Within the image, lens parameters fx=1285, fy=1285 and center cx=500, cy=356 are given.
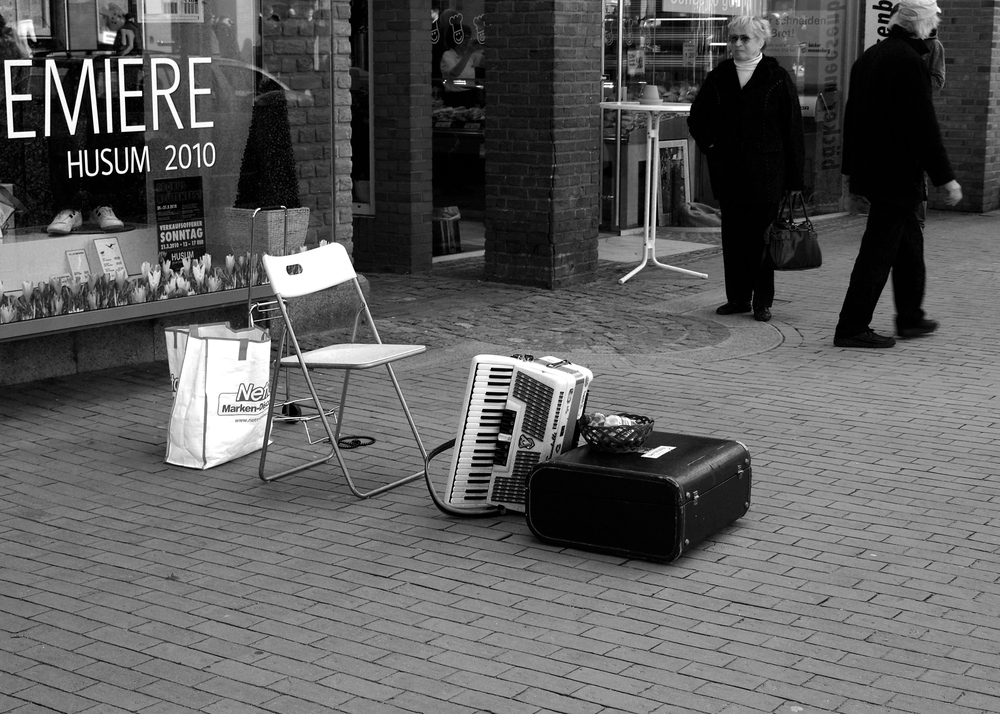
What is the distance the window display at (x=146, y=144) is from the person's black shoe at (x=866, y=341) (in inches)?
138

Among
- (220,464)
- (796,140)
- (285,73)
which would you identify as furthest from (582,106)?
(220,464)

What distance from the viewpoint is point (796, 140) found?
28.4ft

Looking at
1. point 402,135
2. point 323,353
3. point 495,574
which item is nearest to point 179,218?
point 323,353

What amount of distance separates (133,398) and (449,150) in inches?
263

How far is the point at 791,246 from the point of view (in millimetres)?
8531

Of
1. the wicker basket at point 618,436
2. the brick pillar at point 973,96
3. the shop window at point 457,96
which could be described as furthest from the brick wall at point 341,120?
the brick pillar at point 973,96

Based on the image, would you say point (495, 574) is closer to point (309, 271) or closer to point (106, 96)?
point (309, 271)

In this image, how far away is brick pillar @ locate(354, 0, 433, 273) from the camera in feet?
34.6

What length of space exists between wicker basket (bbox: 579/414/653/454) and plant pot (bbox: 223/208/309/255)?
3529 millimetres

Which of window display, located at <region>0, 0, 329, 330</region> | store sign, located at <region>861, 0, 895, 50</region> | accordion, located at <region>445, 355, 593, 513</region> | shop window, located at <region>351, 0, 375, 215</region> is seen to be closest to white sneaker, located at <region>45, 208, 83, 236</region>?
window display, located at <region>0, 0, 329, 330</region>

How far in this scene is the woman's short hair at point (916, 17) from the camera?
7.75 meters

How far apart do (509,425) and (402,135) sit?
601cm

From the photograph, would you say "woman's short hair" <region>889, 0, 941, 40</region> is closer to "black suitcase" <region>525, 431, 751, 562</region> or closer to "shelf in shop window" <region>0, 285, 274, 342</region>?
"black suitcase" <region>525, 431, 751, 562</region>

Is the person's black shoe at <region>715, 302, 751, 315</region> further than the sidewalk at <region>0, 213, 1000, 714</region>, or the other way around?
the person's black shoe at <region>715, 302, 751, 315</region>
